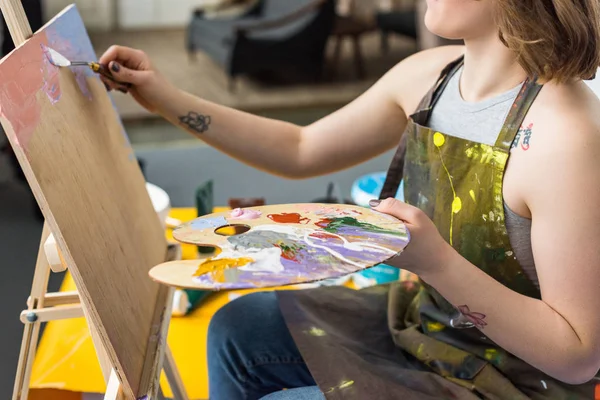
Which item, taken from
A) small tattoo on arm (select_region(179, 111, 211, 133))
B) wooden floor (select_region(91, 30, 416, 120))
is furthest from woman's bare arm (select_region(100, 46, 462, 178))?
wooden floor (select_region(91, 30, 416, 120))

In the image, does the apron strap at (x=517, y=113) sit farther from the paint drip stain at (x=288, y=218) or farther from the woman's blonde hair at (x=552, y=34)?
the paint drip stain at (x=288, y=218)

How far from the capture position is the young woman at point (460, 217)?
90 cm

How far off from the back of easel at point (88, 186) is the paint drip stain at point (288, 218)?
0.76 ft

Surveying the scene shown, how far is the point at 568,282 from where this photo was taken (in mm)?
898

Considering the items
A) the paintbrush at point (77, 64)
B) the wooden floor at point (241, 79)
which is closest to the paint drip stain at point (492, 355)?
the paintbrush at point (77, 64)

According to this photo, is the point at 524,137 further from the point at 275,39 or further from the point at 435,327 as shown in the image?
the point at 275,39

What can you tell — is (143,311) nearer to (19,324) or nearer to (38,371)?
(38,371)

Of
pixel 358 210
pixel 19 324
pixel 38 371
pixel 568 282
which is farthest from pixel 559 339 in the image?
pixel 19 324

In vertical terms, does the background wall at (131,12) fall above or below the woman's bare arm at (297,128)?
above

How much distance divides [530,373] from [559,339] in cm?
15

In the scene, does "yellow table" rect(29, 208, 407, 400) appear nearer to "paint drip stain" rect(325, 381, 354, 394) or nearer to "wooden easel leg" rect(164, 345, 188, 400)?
"wooden easel leg" rect(164, 345, 188, 400)

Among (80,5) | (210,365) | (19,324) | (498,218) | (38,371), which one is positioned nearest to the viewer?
(498,218)

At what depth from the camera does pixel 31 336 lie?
1.08 m

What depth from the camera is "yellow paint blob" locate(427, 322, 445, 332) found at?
1111 millimetres
